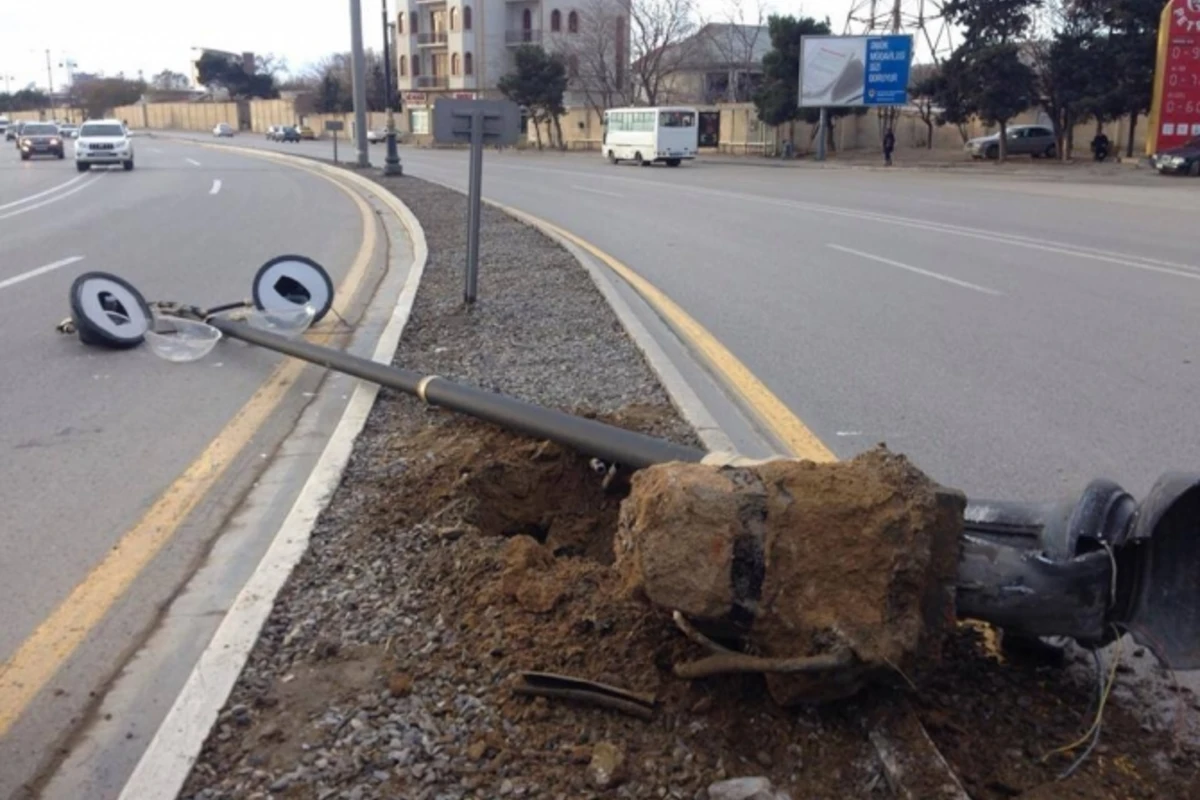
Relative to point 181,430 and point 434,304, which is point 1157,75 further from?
point 181,430

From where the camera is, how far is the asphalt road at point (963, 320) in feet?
19.1

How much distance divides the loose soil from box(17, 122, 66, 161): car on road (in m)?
50.0

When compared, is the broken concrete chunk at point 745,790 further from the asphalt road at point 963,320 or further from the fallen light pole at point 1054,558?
the asphalt road at point 963,320

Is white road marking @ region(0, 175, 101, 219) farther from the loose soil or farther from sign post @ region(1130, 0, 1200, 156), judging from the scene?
sign post @ region(1130, 0, 1200, 156)

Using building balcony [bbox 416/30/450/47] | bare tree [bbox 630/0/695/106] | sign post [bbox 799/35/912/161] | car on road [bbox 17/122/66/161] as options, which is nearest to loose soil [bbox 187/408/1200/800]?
sign post [bbox 799/35/912/161]

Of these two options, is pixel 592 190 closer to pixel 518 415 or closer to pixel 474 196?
pixel 474 196

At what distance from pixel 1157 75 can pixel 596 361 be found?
117 feet

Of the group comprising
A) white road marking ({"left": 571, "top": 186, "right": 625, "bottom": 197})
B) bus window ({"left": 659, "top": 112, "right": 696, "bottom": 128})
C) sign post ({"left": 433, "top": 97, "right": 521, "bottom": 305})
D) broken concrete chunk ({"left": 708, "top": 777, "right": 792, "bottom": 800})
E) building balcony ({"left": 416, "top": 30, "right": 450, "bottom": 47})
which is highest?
building balcony ({"left": 416, "top": 30, "right": 450, "bottom": 47})

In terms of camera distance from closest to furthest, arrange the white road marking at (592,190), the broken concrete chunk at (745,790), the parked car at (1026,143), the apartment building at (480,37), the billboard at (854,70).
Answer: the broken concrete chunk at (745,790) → the white road marking at (592,190) → the billboard at (854,70) → the parked car at (1026,143) → the apartment building at (480,37)

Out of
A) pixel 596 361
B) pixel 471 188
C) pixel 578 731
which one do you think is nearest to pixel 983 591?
pixel 578 731

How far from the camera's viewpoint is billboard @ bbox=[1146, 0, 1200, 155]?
35531mm

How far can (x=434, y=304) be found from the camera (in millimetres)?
9922

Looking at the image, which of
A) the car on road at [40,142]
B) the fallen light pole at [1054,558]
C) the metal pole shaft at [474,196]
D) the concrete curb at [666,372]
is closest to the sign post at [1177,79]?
the concrete curb at [666,372]

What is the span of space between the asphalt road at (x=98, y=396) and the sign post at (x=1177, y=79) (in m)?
28.9
